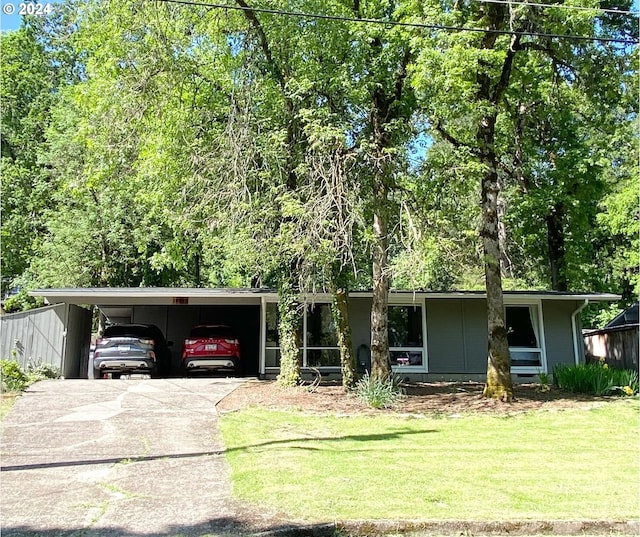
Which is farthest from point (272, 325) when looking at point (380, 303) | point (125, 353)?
point (380, 303)

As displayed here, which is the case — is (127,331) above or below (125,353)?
above

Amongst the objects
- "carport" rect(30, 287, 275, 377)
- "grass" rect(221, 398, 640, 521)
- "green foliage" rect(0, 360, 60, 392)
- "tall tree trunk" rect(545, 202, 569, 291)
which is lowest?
"grass" rect(221, 398, 640, 521)

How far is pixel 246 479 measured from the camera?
6.09m

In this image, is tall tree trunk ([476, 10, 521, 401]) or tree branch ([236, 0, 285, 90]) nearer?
tall tree trunk ([476, 10, 521, 401])

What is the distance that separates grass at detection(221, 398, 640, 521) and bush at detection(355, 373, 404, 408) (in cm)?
100

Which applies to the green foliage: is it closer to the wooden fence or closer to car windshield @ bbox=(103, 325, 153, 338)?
car windshield @ bbox=(103, 325, 153, 338)

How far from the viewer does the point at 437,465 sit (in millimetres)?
6871

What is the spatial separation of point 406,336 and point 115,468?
12.1 meters

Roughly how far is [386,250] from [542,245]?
566 inches

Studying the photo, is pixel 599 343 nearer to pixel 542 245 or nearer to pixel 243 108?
pixel 542 245

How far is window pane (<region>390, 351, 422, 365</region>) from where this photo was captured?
1738cm

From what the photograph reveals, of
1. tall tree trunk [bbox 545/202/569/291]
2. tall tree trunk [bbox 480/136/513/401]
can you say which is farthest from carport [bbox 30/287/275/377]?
tall tree trunk [bbox 545/202/569/291]

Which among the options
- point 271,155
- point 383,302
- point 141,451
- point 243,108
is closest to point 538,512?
point 141,451

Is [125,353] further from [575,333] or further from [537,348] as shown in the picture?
[575,333]
